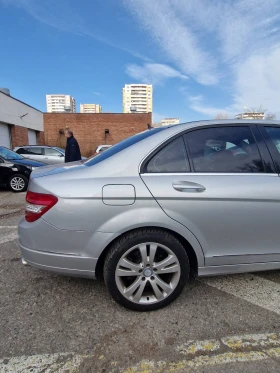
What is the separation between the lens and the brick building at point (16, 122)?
47.8 ft

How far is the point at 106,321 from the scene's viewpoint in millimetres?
1931

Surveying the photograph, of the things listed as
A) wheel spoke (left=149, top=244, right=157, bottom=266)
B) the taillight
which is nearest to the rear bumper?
the taillight

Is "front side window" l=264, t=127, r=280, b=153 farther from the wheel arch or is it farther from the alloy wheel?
the alloy wheel

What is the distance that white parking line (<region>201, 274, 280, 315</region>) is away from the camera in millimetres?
2150

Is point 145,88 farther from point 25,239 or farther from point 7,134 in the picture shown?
point 25,239

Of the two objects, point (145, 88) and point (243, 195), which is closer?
point (243, 195)

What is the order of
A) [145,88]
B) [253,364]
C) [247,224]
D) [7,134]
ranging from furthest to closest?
[145,88] → [7,134] → [247,224] → [253,364]

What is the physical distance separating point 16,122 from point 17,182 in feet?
36.6

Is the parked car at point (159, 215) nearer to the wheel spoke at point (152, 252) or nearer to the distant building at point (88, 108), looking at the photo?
the wheel spoke at point (152, 252)

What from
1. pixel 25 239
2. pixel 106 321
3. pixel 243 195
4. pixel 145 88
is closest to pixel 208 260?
pixel 243 195

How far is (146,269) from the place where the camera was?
6.47 ft

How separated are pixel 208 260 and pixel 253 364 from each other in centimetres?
75

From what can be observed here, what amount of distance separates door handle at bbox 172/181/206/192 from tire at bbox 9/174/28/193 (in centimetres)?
643

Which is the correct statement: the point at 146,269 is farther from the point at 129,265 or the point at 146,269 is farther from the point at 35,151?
the point at 35,151
